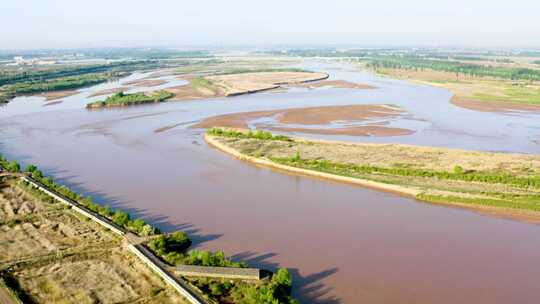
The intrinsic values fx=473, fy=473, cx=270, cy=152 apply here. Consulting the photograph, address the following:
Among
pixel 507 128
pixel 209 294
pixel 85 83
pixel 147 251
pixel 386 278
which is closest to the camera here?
pixel 209 294

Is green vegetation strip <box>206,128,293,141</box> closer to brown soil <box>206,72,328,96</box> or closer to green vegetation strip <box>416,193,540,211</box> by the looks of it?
green vegetation strip <box>416,193,540,211</box>

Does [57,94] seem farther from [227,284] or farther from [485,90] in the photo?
[227,284]

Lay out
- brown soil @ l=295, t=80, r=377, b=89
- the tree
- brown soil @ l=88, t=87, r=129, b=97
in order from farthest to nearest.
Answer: brown soil @ l=295, t=80, r=377, b=89 → brown soil @ l=88, t=87, r=129, b=97 → the tree

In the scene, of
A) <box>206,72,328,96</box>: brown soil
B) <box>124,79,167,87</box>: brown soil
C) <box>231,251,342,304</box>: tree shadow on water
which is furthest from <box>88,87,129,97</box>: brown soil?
<box>231,251,342,304</box>: tree shadow on water

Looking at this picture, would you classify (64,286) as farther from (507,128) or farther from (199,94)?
(199,94)

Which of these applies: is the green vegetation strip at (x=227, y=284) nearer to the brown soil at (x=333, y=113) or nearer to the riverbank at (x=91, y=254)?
the riverbank at (x=91, y=254)

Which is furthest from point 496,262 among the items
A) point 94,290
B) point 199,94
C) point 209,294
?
point 199,94

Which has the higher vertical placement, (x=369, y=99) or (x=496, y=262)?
(x=369, y=99)
